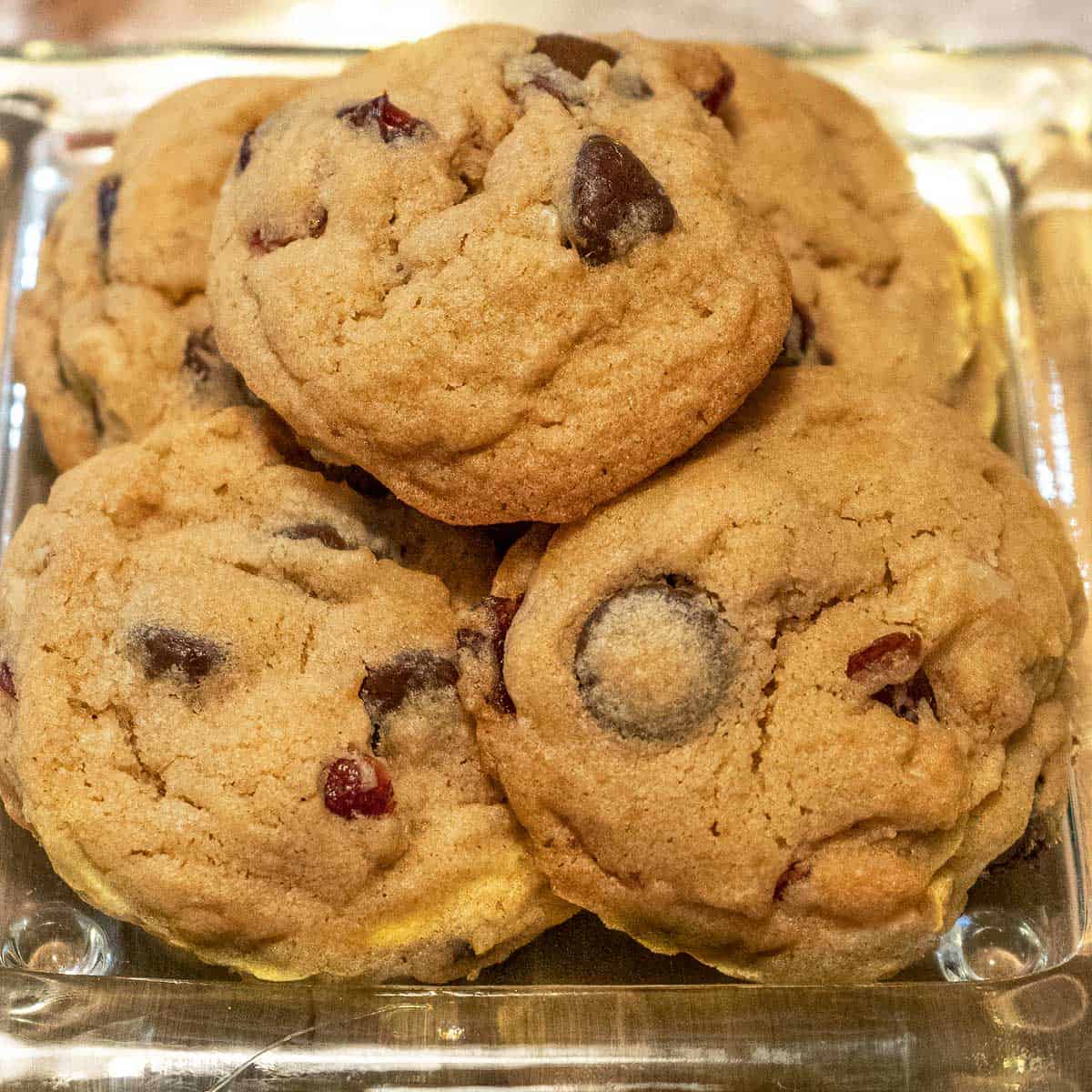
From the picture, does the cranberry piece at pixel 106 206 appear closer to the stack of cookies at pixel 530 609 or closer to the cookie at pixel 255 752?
the stack of cookies at pixel 530 609

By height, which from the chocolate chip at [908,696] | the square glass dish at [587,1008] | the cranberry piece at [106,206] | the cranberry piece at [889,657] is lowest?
the square glass dish at [587,1008]

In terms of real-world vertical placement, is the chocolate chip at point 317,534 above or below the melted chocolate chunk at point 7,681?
above

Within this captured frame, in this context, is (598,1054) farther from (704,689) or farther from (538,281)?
(538,281)

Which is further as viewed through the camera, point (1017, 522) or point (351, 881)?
point (1017, 522)

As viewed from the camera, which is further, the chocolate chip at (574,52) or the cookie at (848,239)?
the cookie at (848,239)

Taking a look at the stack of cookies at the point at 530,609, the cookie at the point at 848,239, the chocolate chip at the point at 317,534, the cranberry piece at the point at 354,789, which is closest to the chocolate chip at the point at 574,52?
the stack of cookies at the point at 530,609

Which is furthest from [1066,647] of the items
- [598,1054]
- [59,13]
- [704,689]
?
[59,13]
